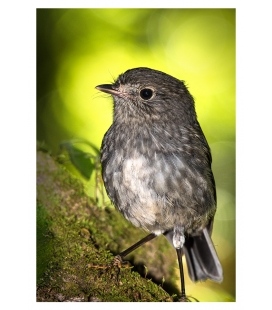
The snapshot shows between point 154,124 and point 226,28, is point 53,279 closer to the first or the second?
point 154,124

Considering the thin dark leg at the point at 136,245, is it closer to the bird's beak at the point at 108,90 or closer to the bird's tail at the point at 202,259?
the bird's tail at the point at 202,259

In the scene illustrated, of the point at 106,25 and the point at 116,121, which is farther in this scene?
the point at 106,25

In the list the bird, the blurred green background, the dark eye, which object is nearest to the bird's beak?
the bird

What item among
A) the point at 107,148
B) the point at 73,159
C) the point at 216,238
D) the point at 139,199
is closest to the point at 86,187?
the point at 73,159

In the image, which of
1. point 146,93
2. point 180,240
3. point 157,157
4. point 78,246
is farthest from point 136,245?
point 146,93

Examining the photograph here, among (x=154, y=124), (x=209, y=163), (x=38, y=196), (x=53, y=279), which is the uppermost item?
(x=154, y=124)

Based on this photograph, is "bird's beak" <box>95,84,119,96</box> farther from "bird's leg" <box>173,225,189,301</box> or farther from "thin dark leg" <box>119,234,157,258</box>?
"thin dark leg" <box>119,234,157,258</box>

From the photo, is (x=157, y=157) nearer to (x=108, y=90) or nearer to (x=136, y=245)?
(x=108, y=90)
